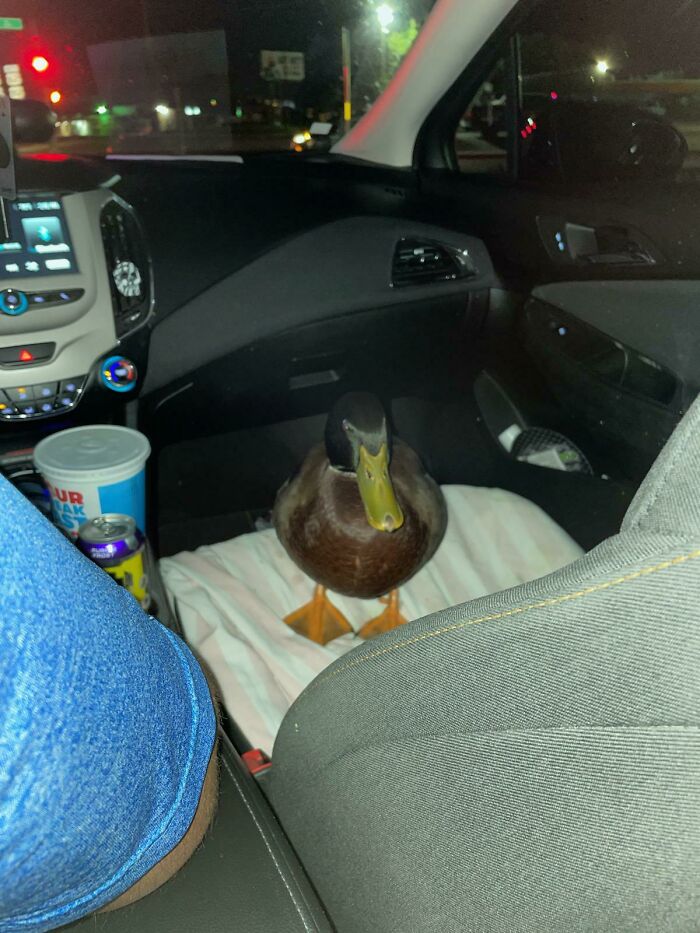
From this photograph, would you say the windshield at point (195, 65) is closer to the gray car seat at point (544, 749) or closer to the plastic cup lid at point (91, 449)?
the plastic cup lid at point (91, 449)

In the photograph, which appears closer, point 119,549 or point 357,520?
point 119,549

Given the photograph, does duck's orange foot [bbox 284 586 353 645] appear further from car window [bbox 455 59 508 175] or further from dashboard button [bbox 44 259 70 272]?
car window [bbox 455 59 508 175]

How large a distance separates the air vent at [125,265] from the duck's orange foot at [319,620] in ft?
2.27

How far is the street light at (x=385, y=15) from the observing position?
1657 millimetres

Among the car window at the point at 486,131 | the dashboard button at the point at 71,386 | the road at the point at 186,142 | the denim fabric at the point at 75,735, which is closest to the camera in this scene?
the denim fabric at the point at 75,735

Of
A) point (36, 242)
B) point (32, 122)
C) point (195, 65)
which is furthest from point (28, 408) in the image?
point (195, 65)

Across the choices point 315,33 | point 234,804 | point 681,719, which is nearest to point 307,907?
point 234,804

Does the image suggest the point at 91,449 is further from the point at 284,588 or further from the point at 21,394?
the point at 284,588

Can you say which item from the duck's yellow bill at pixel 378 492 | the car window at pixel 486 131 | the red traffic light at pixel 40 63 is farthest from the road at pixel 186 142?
the duck's yellow bill at pixel 378 492

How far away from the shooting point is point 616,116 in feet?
4.83

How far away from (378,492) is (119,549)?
0.52 m

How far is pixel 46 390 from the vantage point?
1.40 metres

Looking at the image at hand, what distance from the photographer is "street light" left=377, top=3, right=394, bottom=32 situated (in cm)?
166

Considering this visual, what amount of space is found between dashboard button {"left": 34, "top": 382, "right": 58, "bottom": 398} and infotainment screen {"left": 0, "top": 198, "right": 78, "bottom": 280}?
0.64 ft
